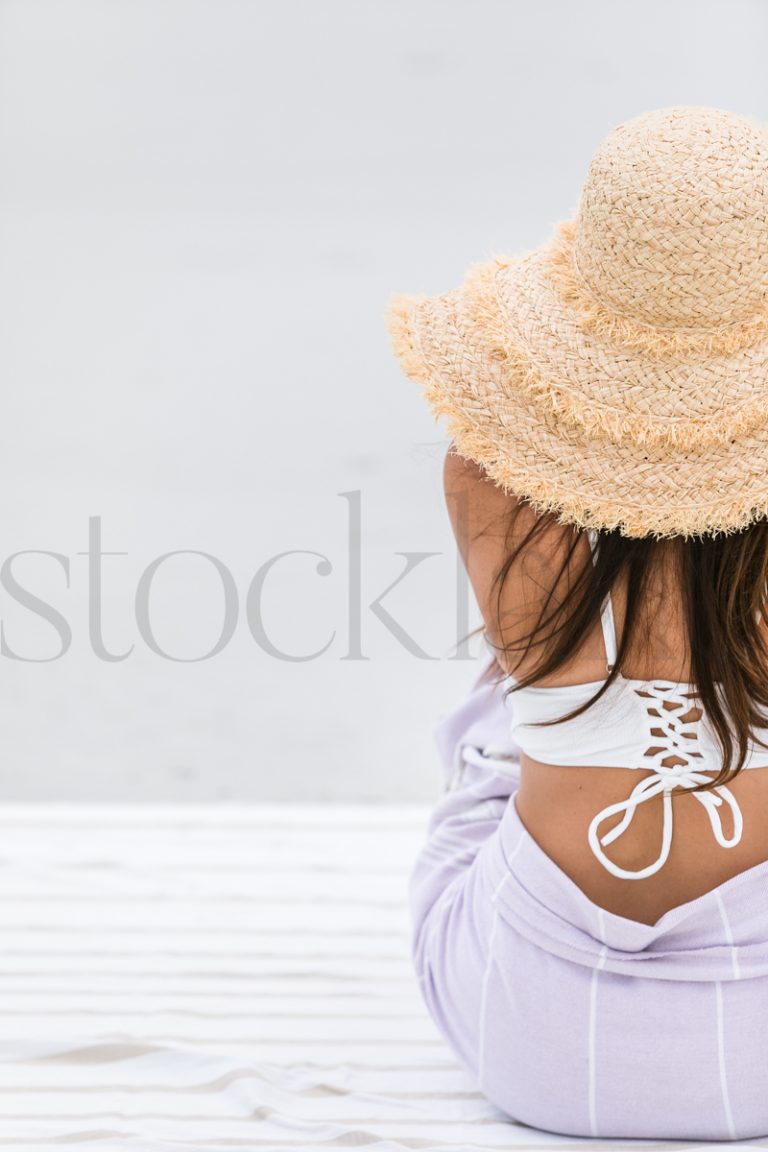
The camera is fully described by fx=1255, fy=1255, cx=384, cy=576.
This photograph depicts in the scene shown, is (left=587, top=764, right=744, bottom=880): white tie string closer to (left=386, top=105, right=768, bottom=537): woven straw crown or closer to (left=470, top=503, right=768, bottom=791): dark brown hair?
(left=470, top=503, right=768, bottom=791): dark brown hair

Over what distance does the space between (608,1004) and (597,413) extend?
444 millimetres

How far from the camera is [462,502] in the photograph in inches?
35.8

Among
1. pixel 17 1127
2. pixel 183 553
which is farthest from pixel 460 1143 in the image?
pixel 183 553

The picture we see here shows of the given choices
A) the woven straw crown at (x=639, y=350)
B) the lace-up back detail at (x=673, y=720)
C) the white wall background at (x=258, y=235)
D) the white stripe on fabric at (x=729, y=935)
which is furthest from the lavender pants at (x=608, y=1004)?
the white wall background at (x=258, y=235)

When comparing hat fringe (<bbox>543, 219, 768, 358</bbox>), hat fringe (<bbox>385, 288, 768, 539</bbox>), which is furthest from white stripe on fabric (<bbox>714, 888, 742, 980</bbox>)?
hat fringe (<bbox>543, 219, 768, 358</bbox>)

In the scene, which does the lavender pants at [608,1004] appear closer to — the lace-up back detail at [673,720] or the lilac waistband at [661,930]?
the lilac waistband at [661,930]

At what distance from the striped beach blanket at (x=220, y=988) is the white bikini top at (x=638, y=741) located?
0.28 meters

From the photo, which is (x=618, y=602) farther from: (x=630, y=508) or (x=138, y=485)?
(x=138, y=485)

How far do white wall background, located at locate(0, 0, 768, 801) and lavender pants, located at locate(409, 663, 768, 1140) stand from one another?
1.50 meters

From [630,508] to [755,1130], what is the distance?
50 centimetres

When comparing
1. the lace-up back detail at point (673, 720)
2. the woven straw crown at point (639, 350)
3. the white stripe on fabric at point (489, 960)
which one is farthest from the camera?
the white stripe on fabric at point (489, 960)

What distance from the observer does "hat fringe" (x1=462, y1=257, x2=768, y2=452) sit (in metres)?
0.81

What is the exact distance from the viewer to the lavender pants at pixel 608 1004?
93 cm

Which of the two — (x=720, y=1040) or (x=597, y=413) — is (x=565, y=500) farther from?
(x=720, y=1040)
